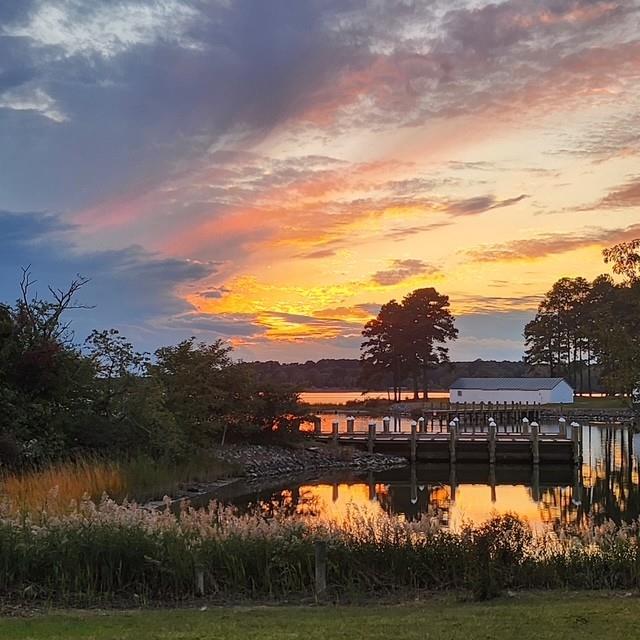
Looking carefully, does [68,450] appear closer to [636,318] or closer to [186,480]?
[186,480]

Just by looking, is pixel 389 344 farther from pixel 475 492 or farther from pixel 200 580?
pixel 200 580

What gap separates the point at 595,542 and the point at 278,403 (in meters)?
27.5

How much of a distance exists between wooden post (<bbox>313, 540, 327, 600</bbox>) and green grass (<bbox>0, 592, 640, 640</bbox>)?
464mm

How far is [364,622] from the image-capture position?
7.77 meters

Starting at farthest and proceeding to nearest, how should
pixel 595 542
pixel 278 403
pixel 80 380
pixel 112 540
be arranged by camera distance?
pixel 278 403 → pixel 80 380 → pixel 595 542 → pixel 112 540

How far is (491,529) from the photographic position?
9.91 metres

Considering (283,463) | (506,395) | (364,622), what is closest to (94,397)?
(283,463)

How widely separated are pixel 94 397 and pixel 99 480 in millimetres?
4690

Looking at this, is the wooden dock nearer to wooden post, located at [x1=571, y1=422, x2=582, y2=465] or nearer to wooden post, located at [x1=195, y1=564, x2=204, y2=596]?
wooden post, located at [x1=571, y1=422, x2=582, y2=465]

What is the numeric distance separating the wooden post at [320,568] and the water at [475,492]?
31.0 ft

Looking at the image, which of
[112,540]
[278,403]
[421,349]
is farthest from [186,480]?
[421,349]

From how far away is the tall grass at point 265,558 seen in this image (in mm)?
9438

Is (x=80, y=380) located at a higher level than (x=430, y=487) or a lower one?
higher

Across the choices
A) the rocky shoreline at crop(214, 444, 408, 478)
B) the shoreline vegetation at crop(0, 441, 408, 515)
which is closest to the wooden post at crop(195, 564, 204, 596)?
the shoreline vegetation at crop(0, 441, 408, 515)
